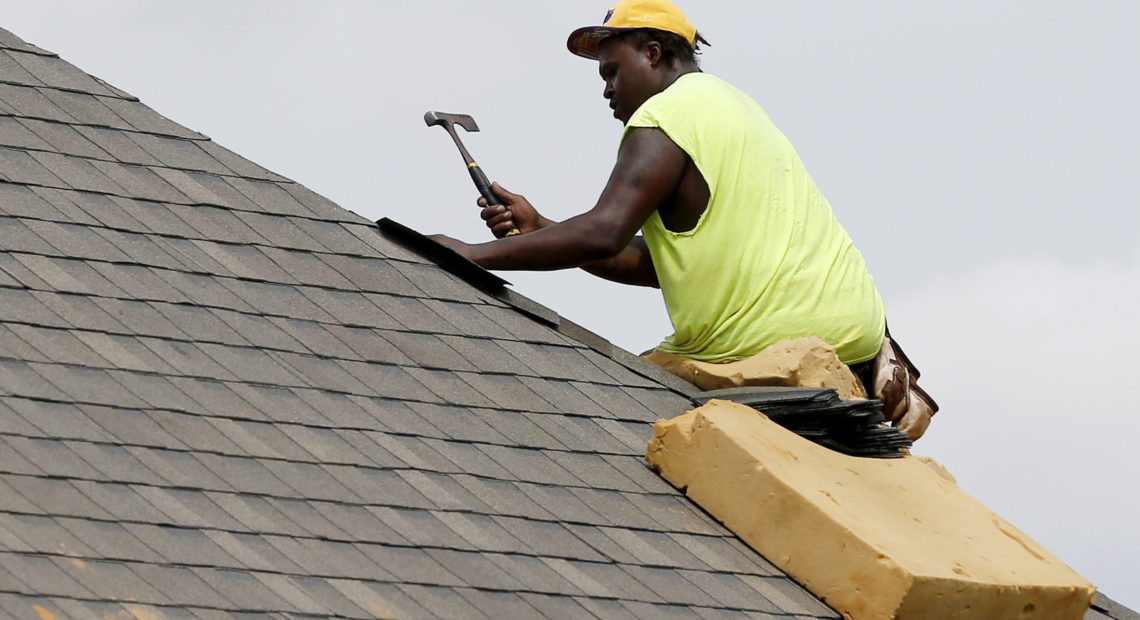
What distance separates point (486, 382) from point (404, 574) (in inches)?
45.1

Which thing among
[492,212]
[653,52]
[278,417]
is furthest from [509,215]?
[278,417]

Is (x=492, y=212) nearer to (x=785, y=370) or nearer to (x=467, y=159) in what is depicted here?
(x=467, y=159)

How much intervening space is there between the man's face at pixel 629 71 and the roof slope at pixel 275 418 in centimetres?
93

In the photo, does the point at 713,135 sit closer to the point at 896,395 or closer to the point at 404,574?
the point at 896,395

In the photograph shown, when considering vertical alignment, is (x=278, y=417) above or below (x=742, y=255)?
below

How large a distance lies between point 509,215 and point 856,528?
2.07 meters

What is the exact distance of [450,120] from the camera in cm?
626

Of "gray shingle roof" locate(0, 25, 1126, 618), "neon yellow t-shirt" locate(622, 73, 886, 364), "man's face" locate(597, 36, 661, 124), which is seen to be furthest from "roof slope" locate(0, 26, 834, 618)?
"man's face" locate(597, 36, 661, 124)

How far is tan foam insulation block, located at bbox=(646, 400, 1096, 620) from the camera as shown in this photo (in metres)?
4.52

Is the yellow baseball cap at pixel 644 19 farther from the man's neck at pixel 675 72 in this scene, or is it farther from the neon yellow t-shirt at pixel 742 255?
the neon yellow t-shirt at pixel 742 255

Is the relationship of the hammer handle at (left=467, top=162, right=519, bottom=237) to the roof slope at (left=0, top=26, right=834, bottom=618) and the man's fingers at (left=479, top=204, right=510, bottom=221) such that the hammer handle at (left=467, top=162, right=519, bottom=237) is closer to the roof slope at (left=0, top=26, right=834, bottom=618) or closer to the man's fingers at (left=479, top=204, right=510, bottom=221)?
the man's fingers at (left=479, top=204, right=510, bottom=221)

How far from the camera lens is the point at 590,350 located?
552 centimetres

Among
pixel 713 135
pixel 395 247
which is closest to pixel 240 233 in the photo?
pixel 395 247

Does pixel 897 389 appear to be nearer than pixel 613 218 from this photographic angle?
No
